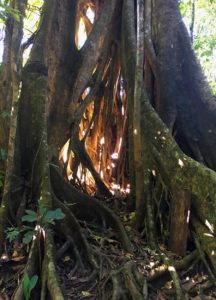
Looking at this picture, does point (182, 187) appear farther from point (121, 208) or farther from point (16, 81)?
point (16, 81)

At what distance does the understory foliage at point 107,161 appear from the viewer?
3143 millimetres

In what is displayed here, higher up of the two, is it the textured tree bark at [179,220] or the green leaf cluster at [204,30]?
the green leaf cluster at [204,30]

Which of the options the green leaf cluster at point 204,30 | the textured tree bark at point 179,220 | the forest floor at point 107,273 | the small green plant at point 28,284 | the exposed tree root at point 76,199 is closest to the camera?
the small green plant at point 28,284

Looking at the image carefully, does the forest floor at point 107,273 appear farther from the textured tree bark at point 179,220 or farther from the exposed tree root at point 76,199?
the exposed tree root at point 76,199

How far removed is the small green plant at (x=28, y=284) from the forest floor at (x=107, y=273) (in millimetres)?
157

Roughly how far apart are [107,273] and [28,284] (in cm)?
72

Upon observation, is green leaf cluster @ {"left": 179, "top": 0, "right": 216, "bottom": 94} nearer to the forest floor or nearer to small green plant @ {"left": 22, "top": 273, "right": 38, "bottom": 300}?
the forest floor

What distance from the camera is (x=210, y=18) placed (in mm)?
10680

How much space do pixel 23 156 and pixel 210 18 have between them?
8291 millimetres

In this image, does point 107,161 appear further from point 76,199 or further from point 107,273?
point 107,273

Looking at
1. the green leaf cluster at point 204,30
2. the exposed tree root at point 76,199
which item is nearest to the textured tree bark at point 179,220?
the exposed tree root at point 76,199

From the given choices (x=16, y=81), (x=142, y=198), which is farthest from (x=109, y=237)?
(x=16, y=81)

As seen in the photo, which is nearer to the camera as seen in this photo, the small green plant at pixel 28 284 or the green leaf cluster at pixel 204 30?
the small green plant at pixel 28 284

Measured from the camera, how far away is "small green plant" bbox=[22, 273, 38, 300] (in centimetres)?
271
